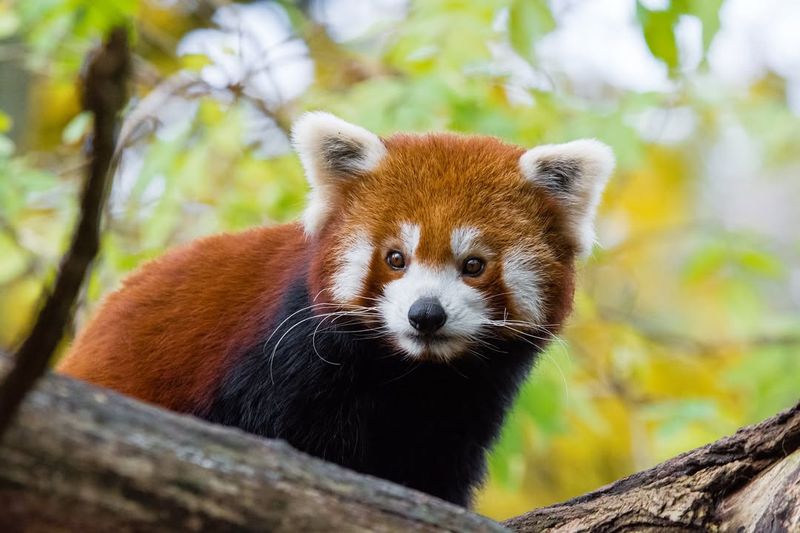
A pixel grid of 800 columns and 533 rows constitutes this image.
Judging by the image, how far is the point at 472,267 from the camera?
290 centimetres

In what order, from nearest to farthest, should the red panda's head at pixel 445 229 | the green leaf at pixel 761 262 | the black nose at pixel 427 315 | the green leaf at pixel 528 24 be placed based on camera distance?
the black nose at pixel 427 315 → the red panda's head at pixel 445 229 → the green leaf at pixel 528 24 → the green leaf at pixel 761 262

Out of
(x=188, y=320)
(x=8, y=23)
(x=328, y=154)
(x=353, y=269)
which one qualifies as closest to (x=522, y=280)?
(x=353, y=269)

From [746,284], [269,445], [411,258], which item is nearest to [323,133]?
[411,258]

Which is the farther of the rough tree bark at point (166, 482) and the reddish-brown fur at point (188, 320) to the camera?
the reddish-brown fur at point (188, 320)

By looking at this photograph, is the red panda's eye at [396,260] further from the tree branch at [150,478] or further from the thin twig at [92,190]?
the thin twig at [92,190]

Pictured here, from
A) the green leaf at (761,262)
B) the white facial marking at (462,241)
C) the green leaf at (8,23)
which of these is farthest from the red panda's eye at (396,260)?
the green leaf at (761,262)

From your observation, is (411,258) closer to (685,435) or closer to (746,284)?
(685,435)

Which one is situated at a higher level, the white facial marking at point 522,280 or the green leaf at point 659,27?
the green leaf at point 659,27

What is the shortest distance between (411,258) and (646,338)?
3.42 meters

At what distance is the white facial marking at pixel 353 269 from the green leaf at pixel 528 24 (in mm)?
1173

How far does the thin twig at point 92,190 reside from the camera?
42.7 inches

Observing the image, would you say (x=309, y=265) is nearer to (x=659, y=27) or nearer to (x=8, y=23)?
(x=659, y=27)

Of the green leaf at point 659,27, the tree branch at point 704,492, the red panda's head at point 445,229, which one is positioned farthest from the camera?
the green leaf at point 659,27

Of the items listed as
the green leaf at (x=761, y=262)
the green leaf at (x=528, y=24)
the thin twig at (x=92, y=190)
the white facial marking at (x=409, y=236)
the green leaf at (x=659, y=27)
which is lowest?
the green leaf at (x=761, y=262)
